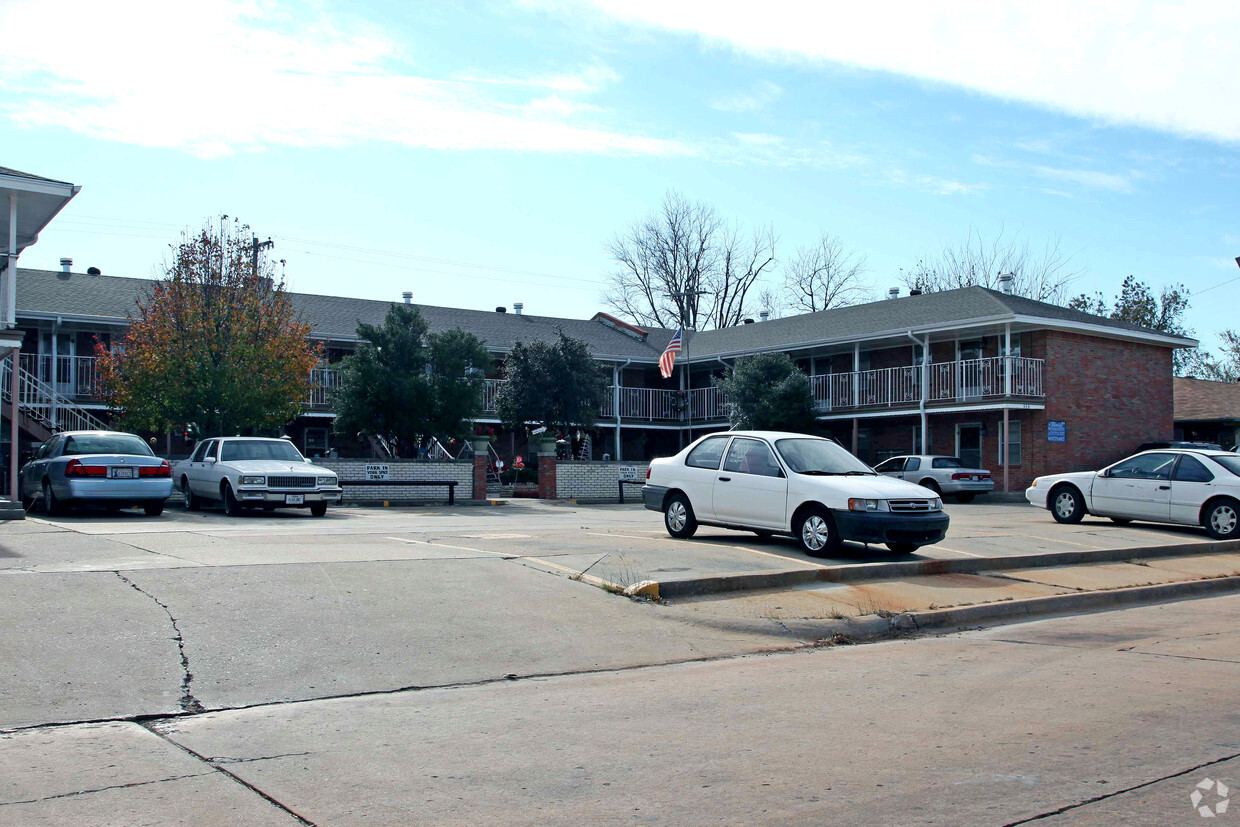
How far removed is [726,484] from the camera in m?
13.9

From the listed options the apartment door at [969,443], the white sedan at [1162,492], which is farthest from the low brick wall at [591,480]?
the white sedan at [1162,492]

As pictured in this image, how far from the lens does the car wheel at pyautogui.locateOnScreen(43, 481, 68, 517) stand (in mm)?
18297

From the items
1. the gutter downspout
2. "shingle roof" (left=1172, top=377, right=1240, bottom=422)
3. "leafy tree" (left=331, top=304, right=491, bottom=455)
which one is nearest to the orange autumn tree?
"leafy tree" (left=331, top=304, right=491, bottom=455)

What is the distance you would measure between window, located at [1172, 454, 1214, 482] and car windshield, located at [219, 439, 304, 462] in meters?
15.3

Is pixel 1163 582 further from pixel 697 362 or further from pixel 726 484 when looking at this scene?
pixel 697 362

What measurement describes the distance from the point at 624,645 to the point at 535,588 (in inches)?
73.0

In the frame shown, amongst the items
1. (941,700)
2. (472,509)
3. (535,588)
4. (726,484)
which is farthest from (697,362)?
(941,700)

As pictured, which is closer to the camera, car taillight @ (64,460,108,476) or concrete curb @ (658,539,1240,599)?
concrete curb @ (658,539,1240,599)

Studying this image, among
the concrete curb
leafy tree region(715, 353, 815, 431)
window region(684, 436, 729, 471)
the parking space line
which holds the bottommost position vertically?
the concrete curb

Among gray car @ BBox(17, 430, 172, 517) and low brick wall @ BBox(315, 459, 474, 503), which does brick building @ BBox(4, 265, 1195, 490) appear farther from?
gray car @ BBox(17, 430, 172, 517)

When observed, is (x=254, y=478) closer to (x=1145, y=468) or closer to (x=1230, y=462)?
(x=1145, y=468)

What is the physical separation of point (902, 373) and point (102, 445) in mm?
22850

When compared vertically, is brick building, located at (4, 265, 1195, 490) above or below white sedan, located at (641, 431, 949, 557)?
above

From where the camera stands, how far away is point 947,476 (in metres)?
29.1
